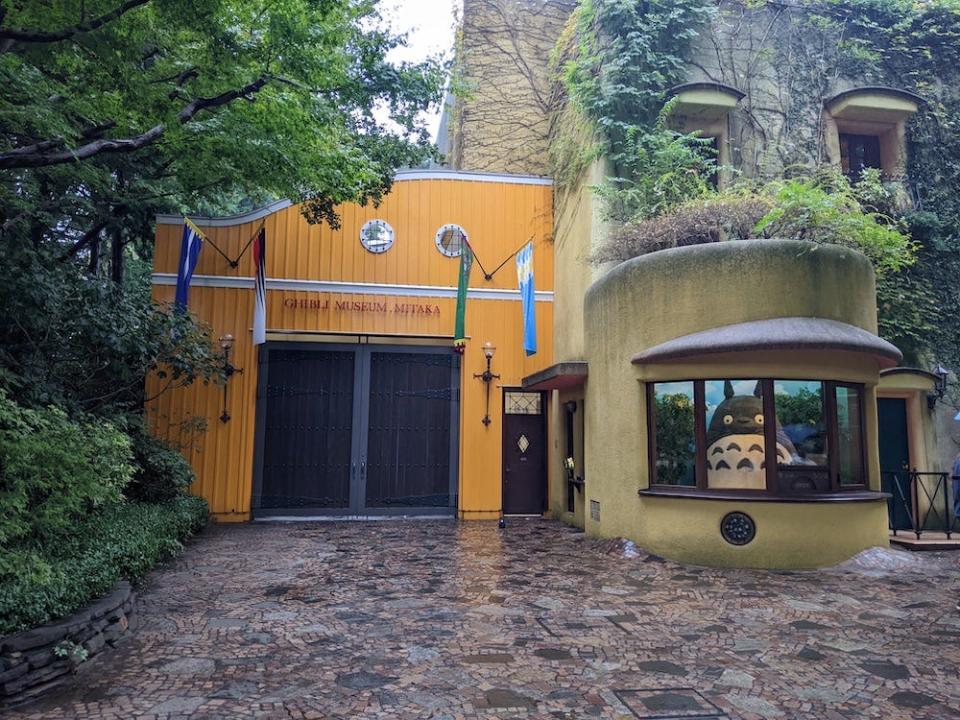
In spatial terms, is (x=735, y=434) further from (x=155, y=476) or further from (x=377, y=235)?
(x=155, y=476)

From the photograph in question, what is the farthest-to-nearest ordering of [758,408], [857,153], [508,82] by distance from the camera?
1. [508,82]
2. [857,153]
3. [758,408]

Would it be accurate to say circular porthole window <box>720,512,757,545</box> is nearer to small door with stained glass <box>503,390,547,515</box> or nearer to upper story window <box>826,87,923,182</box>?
small door with stained glass <box>503,390,547,515</box>

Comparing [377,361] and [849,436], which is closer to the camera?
[849,436]

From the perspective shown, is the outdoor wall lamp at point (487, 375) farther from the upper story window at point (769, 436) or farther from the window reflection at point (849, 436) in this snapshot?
the window reflection at point (849, 436)

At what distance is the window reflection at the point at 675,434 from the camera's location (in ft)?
27.2

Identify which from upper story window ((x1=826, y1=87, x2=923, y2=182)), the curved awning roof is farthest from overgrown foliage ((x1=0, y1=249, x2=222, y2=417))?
upper story window ((x1=826, y1=87, x2=923, y2=182))

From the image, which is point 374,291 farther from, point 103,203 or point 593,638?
point 593,638

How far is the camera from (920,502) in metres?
10.7

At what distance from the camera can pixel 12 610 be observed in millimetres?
4105

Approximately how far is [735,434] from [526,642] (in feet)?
14.4

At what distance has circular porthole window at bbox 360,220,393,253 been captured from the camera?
12562mm

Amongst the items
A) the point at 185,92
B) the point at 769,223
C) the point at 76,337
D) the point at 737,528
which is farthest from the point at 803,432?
the point at 76,337

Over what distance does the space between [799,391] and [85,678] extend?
787 centimetres

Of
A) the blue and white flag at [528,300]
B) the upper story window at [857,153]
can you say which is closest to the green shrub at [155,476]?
the blue and white flag at [528,300]
